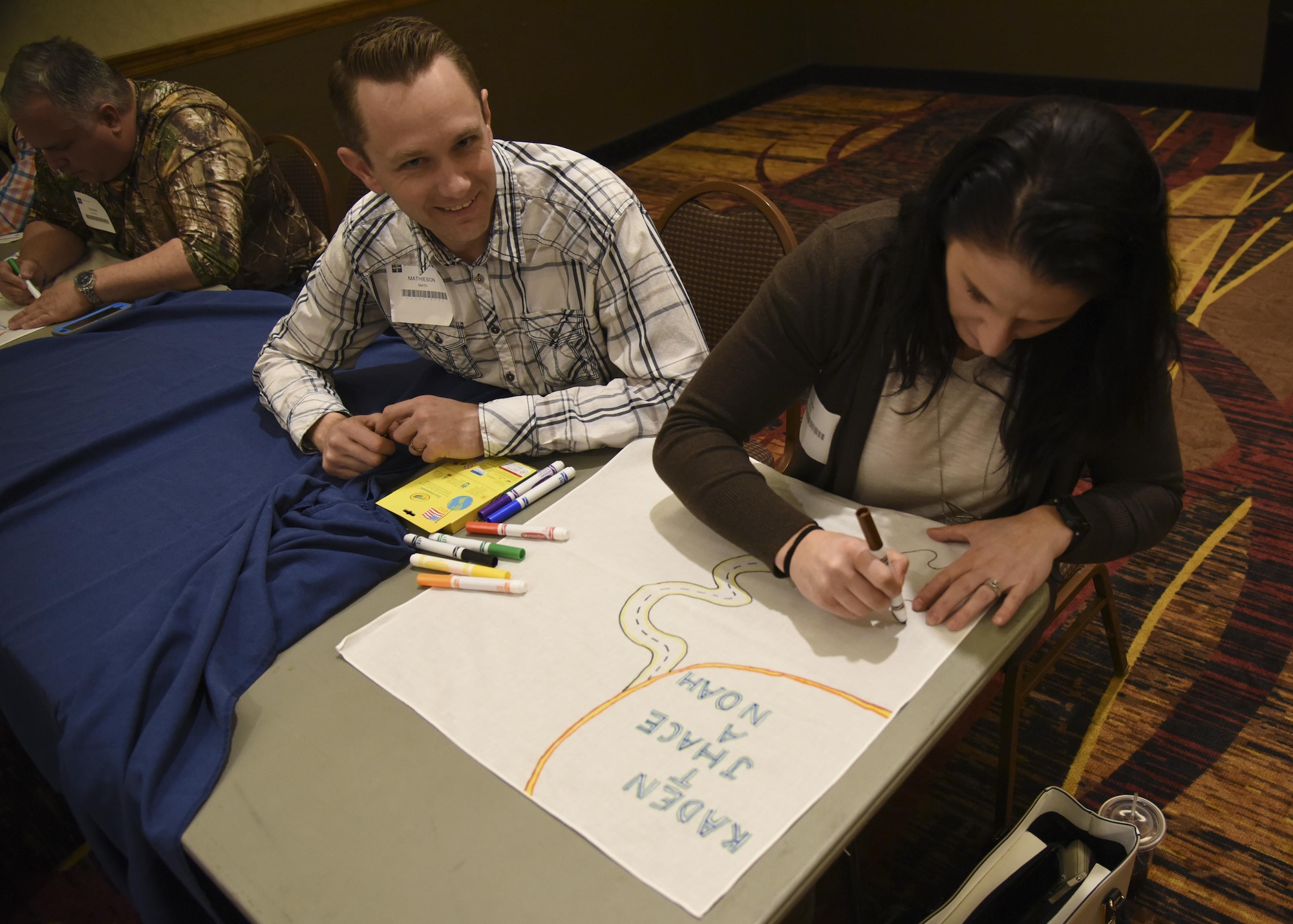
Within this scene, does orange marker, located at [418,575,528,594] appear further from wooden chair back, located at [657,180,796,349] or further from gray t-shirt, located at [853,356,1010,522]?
wooden chair back, located at [657,180,796,349]

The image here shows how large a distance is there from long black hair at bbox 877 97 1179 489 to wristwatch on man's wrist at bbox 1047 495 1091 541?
0.22ft

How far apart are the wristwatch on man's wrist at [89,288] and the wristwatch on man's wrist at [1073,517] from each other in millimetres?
2203

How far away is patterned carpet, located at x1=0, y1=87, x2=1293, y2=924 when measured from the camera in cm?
151

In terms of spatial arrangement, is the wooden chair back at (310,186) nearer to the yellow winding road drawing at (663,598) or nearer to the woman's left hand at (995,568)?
the yellow winding road drawing at (663,598)

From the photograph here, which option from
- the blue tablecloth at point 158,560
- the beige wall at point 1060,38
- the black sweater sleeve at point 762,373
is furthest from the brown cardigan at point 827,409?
the beige wall at point 1060,38

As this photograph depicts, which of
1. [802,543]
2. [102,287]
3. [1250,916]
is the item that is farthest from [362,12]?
[1250,916]

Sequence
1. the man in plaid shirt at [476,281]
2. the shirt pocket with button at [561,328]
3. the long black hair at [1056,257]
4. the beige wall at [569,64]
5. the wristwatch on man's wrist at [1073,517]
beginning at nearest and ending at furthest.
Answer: the long black hair at [1056,257] < the wristwatch on man's wrist at [1073,517] < the man in plaid shirt at [476,281] < the shirt pocket with button at [561,328] < the beige wall at [569,64]

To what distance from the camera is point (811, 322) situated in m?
1.16

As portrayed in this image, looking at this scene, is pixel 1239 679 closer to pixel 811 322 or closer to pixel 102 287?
pixel 811 322

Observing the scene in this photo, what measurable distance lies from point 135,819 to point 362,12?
4.04 m

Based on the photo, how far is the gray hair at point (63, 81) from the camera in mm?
2207

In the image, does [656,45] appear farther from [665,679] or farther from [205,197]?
[665,679]

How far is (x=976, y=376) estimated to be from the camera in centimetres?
114

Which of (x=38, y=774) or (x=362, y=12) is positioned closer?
(x=38, y=774)
